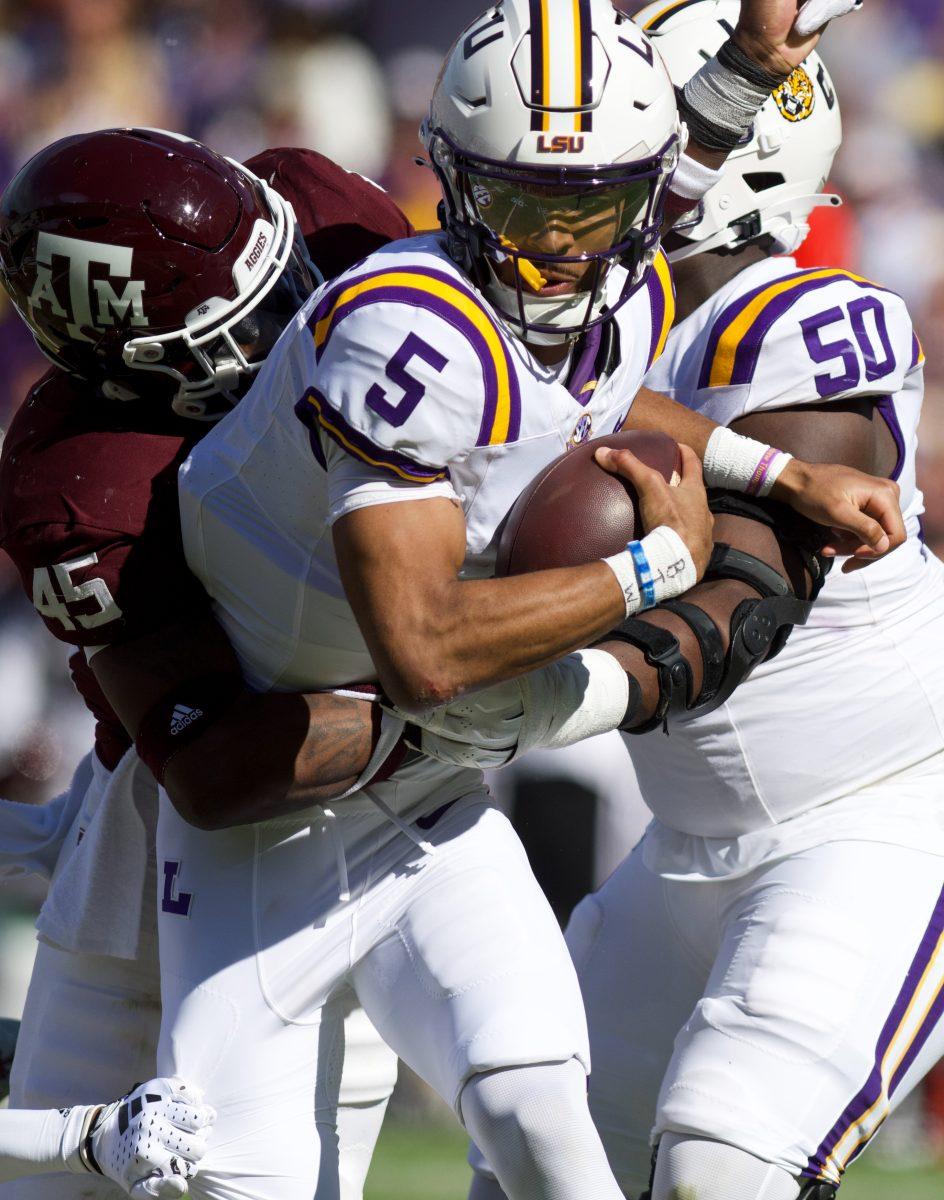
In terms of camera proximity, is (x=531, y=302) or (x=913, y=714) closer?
(x=531, y=302)

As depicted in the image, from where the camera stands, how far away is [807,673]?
2.76 metres

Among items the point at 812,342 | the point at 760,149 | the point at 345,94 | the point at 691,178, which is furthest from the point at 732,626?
the point at 345,94

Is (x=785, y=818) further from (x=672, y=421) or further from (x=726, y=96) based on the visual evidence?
(x=726, y=96)

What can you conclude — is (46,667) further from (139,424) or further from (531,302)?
(531,302)

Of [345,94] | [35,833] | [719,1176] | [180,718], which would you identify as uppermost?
[180,718]

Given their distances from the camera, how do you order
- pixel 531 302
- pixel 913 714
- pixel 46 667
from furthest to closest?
pixel 46 667 < pixel 913 714 < pixel 531 302

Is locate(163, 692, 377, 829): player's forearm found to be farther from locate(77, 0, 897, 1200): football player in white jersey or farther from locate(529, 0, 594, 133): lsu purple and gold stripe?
locate(529, 0, 594, 133): lsu purple and gold stripe

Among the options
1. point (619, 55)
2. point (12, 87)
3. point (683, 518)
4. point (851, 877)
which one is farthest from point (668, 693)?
point (12, 87)

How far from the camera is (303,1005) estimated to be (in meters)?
2.42

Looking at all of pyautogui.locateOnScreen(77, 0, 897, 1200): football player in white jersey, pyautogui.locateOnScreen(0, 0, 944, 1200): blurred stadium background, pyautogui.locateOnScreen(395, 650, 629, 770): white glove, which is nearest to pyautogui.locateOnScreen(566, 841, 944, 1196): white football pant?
pyautogui.locateOnScreen(77, 0, 897, 1200): football player in white jersey

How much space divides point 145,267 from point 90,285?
0.28 ft

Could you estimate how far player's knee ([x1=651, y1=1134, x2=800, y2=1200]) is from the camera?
2.38 m

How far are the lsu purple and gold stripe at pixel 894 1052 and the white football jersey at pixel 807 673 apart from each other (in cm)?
19

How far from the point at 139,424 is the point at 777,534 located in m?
1.01
